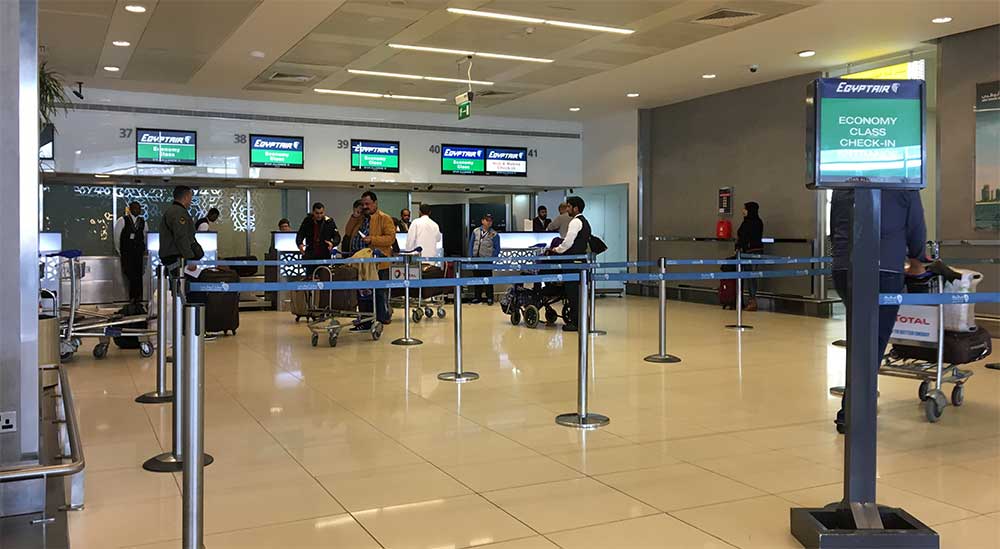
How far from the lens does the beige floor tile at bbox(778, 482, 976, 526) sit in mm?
3396

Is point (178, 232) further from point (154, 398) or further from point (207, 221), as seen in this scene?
point (207, 221)

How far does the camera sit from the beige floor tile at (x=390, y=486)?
11.8 ft

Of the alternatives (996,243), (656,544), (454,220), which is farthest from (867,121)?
(454,220)

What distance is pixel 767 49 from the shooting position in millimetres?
10711

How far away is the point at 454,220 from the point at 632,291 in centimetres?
424

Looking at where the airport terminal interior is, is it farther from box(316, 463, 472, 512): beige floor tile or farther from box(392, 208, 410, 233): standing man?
box(392, 208, 410, 233): standing man

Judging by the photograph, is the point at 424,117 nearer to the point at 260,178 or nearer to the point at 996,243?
the point at 260,178

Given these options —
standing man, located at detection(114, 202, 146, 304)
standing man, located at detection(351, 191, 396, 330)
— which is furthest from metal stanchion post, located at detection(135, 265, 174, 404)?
standing man, located at detection(114, 202, 146, 304)

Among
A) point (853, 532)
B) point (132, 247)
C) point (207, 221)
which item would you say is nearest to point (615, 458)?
point (853, 532)

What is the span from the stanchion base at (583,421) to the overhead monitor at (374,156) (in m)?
10.8

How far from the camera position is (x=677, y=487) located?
149 inches

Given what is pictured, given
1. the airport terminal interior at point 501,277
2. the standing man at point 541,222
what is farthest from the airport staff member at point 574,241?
the standing man at point 541,222

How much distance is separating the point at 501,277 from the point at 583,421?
127 centimetres

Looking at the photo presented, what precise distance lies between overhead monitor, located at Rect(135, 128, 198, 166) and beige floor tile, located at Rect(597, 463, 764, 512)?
1182 cm
